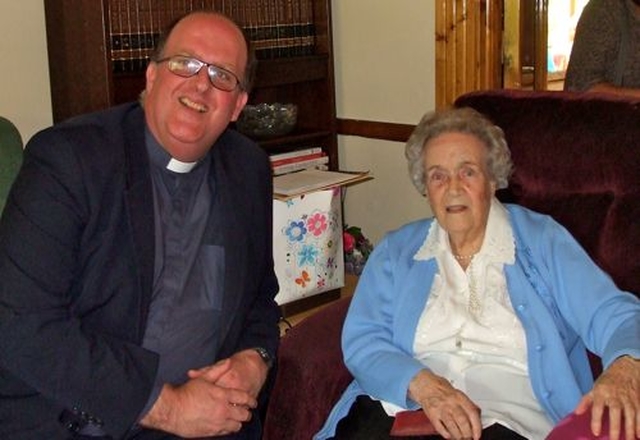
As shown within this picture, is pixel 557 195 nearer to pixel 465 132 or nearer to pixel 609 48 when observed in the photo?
pixel 465 132

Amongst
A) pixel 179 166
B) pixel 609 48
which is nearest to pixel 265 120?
pixel 609 48

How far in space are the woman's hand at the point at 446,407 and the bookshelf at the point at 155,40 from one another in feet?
4.34

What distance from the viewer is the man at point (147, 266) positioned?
1586 millimetres

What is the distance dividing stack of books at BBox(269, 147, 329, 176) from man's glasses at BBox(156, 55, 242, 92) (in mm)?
1457

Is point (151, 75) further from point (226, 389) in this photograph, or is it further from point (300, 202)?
point (300, 202)

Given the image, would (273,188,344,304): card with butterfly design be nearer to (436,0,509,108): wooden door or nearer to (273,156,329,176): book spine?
(273,156,329,176): book spine

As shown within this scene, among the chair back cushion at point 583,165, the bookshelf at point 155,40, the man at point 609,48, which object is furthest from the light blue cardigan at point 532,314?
the bookshelf at point 155,40

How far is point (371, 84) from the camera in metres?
3.55

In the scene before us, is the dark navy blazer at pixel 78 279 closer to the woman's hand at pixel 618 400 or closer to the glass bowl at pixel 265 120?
the woman's hand at pixel 618 400

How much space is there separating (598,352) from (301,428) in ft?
2.03

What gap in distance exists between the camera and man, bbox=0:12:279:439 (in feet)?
5.20

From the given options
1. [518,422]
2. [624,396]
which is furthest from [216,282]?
[624,396]

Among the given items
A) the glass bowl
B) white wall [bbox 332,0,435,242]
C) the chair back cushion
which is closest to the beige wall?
white wall [bbox 332,0,435,242]

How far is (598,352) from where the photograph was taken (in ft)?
5.94
